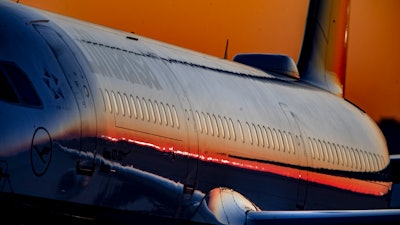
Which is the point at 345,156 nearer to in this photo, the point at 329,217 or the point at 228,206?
the point at 228,206

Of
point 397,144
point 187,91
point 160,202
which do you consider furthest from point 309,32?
point 397,144

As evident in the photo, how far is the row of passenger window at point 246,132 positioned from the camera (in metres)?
20.1

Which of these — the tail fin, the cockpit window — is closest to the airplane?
the cockpit window

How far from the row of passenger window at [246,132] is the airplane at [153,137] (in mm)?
22

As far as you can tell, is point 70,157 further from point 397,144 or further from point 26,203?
point 397,144

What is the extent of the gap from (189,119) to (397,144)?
28949 mm

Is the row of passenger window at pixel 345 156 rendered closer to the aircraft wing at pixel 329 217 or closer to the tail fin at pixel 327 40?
the tail fin at pixel 327 40

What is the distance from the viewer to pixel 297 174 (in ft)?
76.4

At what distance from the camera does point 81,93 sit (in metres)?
16.8

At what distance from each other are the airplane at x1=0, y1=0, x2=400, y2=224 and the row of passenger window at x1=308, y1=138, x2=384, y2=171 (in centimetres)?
4

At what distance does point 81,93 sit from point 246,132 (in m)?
5.24

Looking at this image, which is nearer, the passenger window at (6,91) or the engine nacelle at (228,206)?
the passenger window at (6,91)

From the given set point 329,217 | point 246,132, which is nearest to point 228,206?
point 329,217

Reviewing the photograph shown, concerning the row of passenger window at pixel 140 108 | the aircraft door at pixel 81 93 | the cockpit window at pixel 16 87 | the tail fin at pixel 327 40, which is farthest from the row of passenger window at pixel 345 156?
the cockpit window at pixel 16 87
